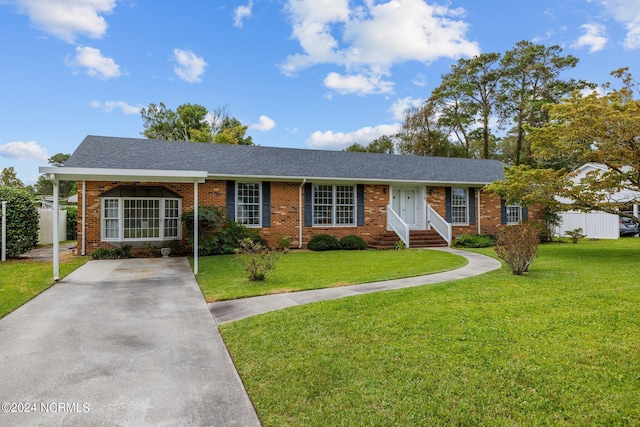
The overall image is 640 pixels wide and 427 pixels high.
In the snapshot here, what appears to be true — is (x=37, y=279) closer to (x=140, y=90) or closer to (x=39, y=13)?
(x=39, y=13)

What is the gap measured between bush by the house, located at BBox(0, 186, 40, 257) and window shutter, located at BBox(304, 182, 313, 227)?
989 cm

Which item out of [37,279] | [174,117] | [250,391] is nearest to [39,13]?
[37,279]

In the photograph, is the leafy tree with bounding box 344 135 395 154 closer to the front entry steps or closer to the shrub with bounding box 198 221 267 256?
the front entry steps

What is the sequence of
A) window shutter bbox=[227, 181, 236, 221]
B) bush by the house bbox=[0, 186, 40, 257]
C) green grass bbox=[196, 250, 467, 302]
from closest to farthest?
green grass bbox=[196, 250, 467, 302] < bush by the house bbox=[0, 186, 40, 257] < window shutter bbox=[227, 181, 236, 221]

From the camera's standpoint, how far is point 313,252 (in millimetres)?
14781

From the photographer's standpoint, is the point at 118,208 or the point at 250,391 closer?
the point at 250,391

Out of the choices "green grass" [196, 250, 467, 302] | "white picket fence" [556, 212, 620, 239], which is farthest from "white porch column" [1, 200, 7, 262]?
"white picket fence" [556, 212, 620, 239]

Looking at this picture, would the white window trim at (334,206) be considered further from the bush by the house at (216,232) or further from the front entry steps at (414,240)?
the bush by the house at (216,232)

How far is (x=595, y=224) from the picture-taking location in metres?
21.0

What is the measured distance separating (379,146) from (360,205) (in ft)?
82.1

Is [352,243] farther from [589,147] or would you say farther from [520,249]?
[589,147]

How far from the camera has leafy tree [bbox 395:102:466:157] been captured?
35719 mm

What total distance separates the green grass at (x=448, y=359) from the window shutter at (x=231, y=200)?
955 cm

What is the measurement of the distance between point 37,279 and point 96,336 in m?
5.31
